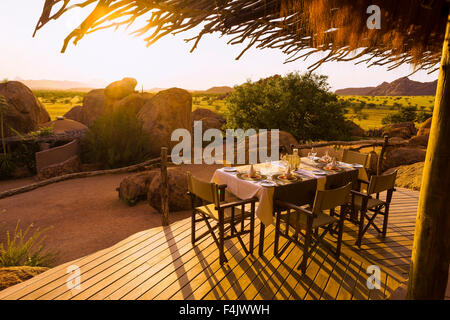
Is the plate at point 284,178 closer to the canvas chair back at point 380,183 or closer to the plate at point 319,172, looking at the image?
the plate at point 319,172

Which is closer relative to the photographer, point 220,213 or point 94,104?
point 220,213

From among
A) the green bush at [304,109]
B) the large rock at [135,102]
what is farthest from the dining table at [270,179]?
the large rock at [135,102]

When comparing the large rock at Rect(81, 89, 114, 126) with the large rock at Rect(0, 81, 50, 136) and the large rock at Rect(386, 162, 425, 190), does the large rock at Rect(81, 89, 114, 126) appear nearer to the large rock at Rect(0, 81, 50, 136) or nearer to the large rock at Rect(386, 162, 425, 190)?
the large rock at Rect(0, 81, 50, 136)

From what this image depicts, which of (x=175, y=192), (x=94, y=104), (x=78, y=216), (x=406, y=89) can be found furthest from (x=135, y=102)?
(x=406, y=89)

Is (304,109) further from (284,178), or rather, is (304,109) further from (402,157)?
(284,178)

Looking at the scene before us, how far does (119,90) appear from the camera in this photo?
56.0 feet

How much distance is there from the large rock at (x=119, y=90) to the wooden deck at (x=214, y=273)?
15107 mm

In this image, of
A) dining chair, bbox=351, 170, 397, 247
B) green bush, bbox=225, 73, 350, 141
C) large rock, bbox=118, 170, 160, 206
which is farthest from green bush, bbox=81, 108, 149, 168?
dining chair, bbox=351, 170, 397, 247

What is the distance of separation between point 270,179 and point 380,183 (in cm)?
143

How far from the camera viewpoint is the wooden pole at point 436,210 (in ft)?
5.40

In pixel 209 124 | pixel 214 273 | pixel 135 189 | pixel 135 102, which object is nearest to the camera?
pixel 214 273

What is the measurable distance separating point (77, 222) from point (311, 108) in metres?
12.6

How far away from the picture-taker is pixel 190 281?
9.58 ft

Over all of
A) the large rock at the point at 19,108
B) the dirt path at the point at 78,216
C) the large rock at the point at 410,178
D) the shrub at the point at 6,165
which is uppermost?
the large rock at the point at 19,108
